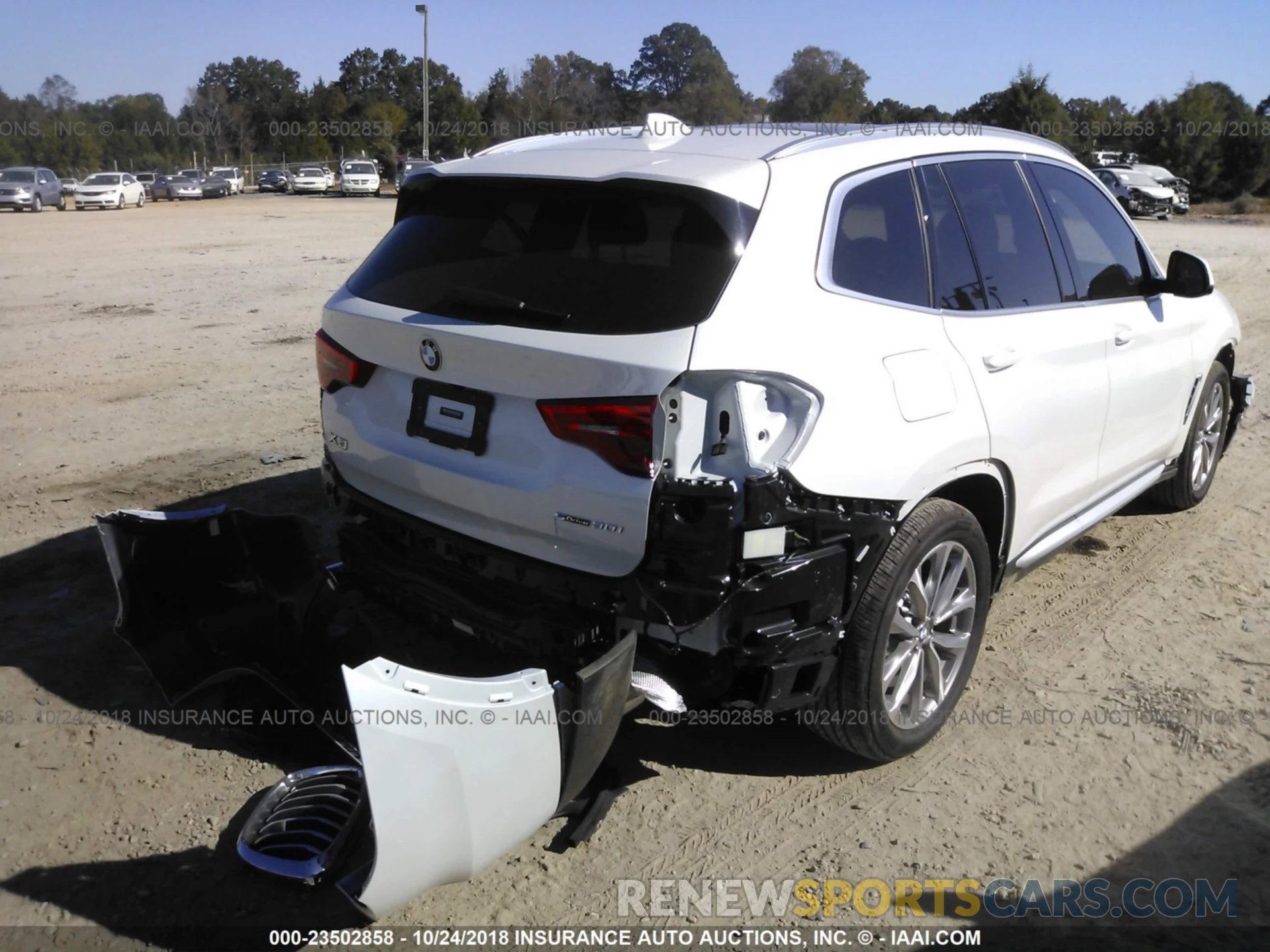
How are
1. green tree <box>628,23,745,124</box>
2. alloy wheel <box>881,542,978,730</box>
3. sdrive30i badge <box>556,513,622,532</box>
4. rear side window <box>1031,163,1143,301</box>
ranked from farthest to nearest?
green tree <box>628,23,745,124</box>
rear side window <box>1031,163,1143,301</box>
alloy wheel <box>881,542,978,730</box>
sdrive30i badge <box>556,513,622,532</box>

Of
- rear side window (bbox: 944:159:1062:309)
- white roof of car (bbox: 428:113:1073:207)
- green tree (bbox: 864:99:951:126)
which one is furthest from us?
green tree (bbox: 864:99:951:126)

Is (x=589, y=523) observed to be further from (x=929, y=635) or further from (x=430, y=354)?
(x=929, y=635)

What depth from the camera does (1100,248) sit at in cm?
463

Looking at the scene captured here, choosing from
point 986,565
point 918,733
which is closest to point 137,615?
point 918,733

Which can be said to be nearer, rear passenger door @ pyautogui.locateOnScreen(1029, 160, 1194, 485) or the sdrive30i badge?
the sdrive30i badge

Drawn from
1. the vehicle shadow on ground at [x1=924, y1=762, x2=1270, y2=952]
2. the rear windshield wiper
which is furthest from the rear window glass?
the vehicle shadow on ground at [x1=924, y1=762, x2=1270, y2=952]

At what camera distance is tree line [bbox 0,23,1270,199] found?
43.8 metres

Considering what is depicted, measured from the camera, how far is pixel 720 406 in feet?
9.25

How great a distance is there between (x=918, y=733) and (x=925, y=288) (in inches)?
60.1

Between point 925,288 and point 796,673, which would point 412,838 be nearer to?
point 796,673

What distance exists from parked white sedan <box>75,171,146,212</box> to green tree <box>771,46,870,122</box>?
82.7 feet

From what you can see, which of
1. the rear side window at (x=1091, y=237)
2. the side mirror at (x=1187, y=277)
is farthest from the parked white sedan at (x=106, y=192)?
the side mirror at (x=1187, y=277)

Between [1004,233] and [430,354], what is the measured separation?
224cm

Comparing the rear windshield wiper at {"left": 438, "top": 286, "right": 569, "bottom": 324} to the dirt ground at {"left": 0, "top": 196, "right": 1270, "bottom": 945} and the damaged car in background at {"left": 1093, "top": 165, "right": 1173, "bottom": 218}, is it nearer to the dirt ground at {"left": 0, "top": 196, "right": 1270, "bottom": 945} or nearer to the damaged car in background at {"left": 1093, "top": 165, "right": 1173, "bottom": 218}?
the dirt ground at {"left": 0, "top": 196, "right": 1270, "bottom": 945}
